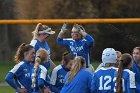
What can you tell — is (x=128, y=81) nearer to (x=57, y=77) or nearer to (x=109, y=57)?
(x=109, y=57)

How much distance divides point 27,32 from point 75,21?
3510mm

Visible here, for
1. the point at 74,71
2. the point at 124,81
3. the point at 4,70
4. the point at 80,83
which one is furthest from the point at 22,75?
the point at 4,70

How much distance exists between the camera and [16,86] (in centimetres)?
1152

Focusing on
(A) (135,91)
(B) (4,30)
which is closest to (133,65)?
(A) (135,91)

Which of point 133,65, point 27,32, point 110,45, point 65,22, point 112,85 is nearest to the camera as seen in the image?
point 112,85

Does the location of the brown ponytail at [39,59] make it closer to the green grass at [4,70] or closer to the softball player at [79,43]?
the softball player at [79,43]

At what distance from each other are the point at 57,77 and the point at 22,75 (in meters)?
0.55

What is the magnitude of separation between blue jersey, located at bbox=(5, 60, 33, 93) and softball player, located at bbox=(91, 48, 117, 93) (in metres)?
1.56

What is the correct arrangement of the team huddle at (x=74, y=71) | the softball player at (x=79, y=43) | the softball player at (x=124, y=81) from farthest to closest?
1. the softball player at (x=79, y=43)
2. the team huddle at (x=74, y=71)
3. the softball player at (x=124, y=81)

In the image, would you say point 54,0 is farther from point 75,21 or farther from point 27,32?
point 75,21

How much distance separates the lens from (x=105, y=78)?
10.1 meters

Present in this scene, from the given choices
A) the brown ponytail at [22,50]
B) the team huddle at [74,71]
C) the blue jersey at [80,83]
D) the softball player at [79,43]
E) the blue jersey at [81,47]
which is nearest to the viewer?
the team huddle at [74,71]

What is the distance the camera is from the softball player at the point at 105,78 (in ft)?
33.1

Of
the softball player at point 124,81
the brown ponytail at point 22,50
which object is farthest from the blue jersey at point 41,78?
the softball player at point 124,81
